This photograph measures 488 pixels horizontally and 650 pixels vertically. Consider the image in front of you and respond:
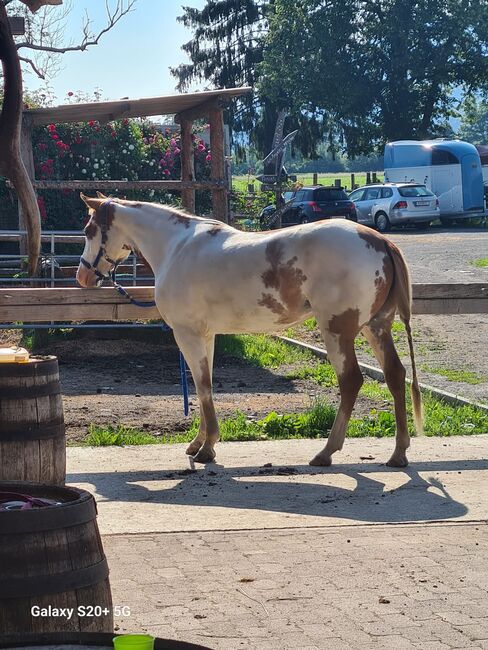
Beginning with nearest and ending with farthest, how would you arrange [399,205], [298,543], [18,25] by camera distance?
1. [18,25]
2. [298,543]
3. [399,205]

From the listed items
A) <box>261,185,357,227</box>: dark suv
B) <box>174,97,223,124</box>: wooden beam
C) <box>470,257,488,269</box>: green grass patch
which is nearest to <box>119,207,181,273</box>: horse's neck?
<box>174,97,223,124</box>: wooden beam

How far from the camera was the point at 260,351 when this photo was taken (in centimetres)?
1433

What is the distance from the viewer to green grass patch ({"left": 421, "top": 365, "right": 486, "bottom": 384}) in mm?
12520

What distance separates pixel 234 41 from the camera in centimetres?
6706

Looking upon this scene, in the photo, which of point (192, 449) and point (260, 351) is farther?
point (260, 351)

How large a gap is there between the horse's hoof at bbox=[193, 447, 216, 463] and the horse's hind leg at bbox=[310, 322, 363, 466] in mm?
768

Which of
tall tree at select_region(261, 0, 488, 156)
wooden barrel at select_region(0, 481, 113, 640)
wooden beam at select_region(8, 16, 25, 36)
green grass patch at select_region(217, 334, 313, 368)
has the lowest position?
green grass patch at select_region(217, 334, 313, 368)

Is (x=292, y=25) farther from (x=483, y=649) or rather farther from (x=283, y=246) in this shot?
(x=483, y=649)

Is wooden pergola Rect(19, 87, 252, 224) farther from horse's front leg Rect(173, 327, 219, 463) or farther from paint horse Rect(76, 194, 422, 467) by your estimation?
horse's front leg Rect(173, 327, 219, 463)

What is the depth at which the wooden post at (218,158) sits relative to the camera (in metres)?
13.4

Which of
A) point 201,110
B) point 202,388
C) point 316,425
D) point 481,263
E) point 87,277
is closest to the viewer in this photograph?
point 202,388

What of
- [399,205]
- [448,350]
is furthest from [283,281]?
[399,205]

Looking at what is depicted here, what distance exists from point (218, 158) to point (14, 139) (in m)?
10.3

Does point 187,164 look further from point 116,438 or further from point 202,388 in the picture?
point 202,388
